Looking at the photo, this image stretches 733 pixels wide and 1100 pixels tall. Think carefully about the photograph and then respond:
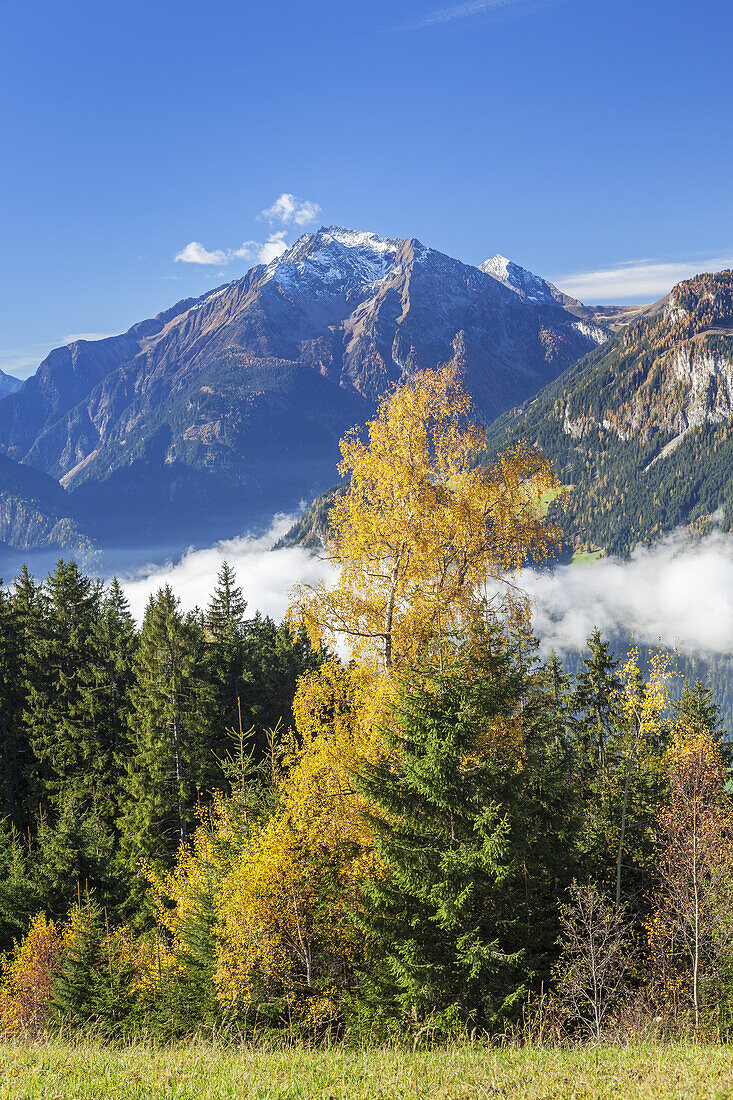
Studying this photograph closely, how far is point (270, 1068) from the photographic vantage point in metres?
9.49

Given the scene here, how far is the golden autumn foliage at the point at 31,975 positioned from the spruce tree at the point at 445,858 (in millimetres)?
24967

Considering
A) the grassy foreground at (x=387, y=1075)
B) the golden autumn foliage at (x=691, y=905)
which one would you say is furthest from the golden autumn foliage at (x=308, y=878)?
the golden autumn foliage at (x=691, y=905)

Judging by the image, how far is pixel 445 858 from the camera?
15977 mm

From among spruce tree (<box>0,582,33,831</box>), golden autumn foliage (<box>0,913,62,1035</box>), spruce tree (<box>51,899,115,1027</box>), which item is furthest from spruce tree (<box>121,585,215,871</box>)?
spruce tree (<box>51,899,115,1027</box>)

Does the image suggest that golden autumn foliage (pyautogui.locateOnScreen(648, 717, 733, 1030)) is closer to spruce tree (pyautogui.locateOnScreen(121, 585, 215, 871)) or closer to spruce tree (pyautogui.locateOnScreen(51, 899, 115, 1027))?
spruce tree (pyautogui.locateOnScreen(51, 899, 115, 1027))

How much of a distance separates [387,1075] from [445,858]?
7.51m

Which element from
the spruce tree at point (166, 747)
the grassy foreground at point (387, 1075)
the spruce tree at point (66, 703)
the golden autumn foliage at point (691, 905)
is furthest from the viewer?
the spruce tree at point (66, 703)

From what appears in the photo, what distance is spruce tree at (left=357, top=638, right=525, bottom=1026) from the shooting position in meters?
15.6

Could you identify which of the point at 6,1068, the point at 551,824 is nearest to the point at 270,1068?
the point at 6,1068

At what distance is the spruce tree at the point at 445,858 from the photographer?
1562 centimetres

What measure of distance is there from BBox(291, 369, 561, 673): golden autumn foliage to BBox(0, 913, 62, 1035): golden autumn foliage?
26.2 m

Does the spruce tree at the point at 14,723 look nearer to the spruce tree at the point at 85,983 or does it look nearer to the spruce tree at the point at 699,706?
the spruce tree at the point at 85,983

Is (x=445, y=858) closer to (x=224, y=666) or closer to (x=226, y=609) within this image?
(x=224, y=666)

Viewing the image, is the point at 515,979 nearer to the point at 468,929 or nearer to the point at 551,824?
the point at 468,929
